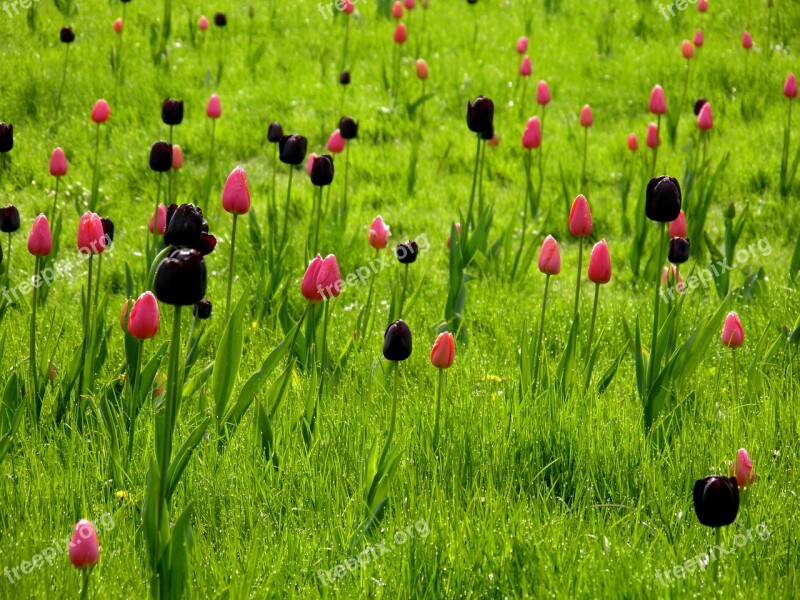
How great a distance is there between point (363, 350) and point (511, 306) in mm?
855

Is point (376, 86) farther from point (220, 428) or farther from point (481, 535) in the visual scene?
point (481, 535)

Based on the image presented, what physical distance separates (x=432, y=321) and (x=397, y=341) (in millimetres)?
1604

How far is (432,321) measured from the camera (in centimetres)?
426

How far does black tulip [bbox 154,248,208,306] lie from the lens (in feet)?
6.48

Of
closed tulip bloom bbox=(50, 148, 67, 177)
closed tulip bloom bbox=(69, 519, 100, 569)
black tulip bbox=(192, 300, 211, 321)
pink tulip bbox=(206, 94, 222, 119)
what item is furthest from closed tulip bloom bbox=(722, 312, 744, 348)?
pink tulip bbox=(206, 94, 222, 119)

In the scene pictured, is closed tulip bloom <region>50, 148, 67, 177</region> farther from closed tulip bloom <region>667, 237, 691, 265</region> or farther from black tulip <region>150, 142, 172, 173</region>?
closed tulip bloom <region>667, 237, 691, 265</region>

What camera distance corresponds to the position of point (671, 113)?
634 cm

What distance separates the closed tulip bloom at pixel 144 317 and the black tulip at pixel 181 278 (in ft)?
1.39

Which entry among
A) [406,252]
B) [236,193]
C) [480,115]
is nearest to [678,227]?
[480,115]

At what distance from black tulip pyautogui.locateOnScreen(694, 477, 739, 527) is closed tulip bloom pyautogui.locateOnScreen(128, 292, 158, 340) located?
4.22ft

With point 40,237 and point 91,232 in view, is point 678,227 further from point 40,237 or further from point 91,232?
point 40,237

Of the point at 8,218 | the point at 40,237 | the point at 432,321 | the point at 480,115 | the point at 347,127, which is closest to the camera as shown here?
the point at 40,237

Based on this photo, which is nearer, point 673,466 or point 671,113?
point 673,466

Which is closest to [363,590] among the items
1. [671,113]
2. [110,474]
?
[110,474]
